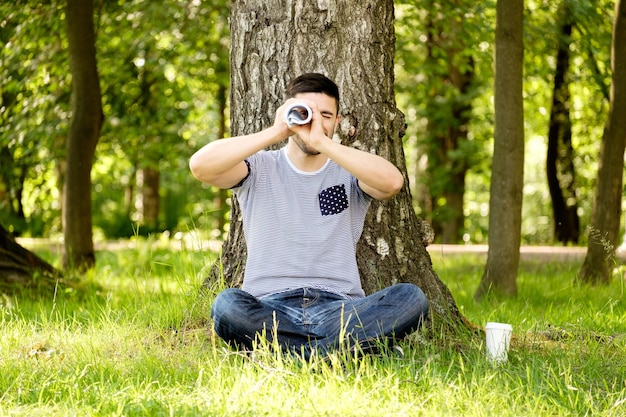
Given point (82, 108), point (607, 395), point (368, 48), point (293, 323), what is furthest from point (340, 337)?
point (82, 108)

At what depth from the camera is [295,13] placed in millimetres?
4520

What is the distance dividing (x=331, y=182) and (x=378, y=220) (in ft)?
2.34

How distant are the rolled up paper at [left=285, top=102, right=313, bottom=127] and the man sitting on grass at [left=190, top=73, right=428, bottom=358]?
1.2 inches

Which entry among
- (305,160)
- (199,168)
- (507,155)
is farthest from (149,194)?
(199,168)

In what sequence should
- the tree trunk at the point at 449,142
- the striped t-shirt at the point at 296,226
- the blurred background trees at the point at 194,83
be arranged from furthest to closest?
the tree trunk at the point at 449,142 → the blurred background trees at the point at 194,83 → the striped t-shirt at the point at 296,226

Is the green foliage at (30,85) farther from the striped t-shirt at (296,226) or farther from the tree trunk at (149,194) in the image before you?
the tree trunk at (149,194)

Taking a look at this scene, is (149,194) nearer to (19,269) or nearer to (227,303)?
(19,269)

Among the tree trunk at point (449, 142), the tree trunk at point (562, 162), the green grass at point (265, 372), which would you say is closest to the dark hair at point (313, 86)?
the green grass at point (265, 372)

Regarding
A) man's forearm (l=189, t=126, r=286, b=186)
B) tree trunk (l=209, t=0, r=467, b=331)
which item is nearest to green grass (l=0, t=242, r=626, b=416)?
tree trunk (l=209, t=0, r=467, b=331)

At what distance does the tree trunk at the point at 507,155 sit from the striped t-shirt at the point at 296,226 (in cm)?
264

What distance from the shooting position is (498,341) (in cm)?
383

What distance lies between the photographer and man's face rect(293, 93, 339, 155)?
12.4ft

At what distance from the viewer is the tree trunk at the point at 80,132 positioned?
762 centimetres

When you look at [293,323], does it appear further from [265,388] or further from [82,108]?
[82,108]
